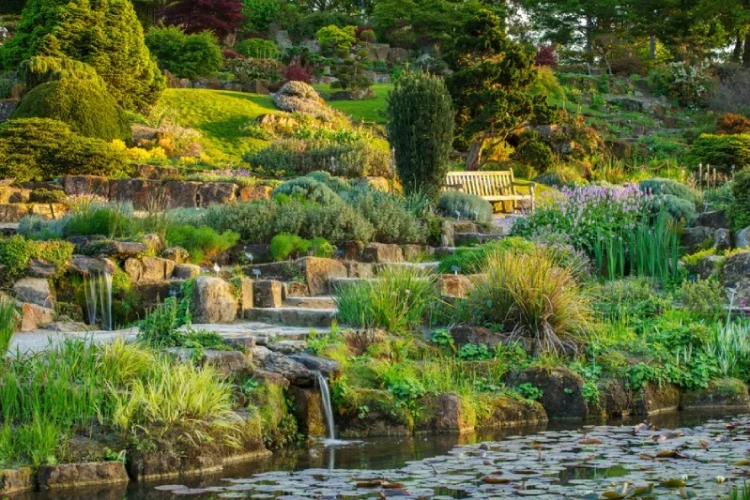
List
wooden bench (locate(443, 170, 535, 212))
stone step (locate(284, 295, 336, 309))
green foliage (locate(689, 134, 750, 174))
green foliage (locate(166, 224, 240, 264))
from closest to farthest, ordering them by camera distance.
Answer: stone step (locate(284, 295, 336, 309)) < green foliage (locate(166, 224, 240, 264)) < wooden bench (locate(443, 170, 535, 212)) < green foliage (locate(689, 134, 750, 174))

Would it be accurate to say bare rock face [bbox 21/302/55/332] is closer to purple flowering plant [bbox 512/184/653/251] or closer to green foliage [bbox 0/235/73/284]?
green foliage [bbox 0/235/73/284]

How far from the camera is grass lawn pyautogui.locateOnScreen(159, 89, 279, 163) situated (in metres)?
24.9

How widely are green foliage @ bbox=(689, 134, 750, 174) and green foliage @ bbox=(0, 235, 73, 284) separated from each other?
677 inches

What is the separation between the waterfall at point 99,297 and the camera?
11281 millimetres

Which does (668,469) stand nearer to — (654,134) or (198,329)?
(198,329)

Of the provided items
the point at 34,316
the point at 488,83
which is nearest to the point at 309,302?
the point at 34,316

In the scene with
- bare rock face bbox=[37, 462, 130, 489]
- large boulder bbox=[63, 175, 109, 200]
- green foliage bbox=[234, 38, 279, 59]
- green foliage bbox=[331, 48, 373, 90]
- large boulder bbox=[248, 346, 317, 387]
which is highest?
green foliage bbox=[234, 38, 279, 59]

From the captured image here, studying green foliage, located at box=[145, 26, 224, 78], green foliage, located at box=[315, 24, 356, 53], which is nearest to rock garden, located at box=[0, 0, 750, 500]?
green foliage, located at box=[145, 26, 224, 78]

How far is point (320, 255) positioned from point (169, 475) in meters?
6.13

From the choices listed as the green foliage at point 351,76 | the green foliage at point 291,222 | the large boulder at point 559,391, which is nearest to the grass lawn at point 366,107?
the green foliage at point 351,76

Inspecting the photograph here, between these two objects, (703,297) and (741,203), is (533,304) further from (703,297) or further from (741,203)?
(741,203)

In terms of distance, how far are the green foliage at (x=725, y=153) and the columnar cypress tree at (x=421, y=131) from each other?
33.5 ft

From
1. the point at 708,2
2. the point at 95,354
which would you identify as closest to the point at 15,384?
the point at 95,354

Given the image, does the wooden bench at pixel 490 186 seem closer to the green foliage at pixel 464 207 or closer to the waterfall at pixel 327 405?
the green foliage at pixel 464 207
